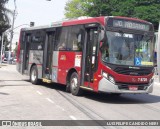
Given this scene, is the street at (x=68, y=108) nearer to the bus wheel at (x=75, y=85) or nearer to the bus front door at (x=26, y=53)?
the bus wheel at (x=75, y=85)

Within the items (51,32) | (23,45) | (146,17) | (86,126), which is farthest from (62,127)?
(146,17)

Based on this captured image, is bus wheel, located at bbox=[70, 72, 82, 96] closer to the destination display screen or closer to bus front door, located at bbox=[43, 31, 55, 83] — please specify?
bus front door, located at bbox=[43, 31, 55, 83]

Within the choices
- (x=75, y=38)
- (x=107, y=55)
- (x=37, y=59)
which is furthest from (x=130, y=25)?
(x=37, y=59)

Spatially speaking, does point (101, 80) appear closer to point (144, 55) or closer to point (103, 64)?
point (103, 64)

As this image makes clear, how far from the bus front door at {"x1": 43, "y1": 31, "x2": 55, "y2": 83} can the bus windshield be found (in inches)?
208

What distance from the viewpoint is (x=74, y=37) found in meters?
16.9

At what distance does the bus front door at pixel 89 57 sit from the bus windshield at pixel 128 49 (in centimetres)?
58

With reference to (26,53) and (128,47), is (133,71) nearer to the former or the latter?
(128,47)

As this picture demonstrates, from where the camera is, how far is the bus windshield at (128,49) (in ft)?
47.6

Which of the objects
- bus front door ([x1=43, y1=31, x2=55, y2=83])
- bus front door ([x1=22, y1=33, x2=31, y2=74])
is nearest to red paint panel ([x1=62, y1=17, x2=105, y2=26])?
bus front door ([x1=43, y1=31, x2=55, y2=83])

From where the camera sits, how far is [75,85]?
16.5m

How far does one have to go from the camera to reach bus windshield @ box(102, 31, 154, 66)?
14516 millimetres

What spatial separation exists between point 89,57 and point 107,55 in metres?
1.09

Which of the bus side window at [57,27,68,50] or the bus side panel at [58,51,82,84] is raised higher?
the bus side window at [57,27,68,50]
